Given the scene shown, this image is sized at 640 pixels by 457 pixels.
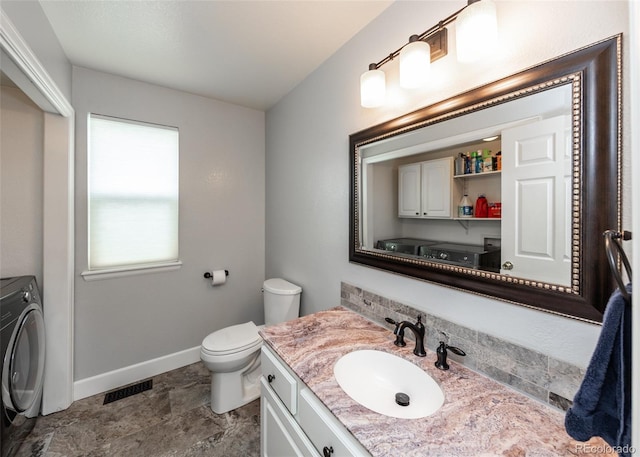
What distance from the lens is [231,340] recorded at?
72.6 inches

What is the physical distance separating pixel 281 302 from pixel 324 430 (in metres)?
1.28

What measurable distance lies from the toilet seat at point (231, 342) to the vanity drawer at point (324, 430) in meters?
0.94

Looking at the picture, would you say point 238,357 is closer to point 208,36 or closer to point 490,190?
point 490,190

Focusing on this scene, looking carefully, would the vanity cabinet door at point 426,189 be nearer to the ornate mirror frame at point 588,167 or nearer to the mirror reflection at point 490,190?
the mirror reflection at point 490,190

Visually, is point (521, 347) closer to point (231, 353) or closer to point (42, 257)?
point (231, 353)

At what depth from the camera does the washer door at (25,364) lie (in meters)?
1.34

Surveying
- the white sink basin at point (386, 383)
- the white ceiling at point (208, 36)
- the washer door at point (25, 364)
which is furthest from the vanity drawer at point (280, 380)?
the white ceiling at point (208, 36)

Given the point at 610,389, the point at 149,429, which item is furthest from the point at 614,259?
the point at 149,429

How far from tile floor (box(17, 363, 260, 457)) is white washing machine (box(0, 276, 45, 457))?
0.58 ft

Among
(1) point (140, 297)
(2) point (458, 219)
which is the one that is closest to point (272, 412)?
(2) point (458, 219)

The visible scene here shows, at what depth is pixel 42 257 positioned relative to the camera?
5.90 ft

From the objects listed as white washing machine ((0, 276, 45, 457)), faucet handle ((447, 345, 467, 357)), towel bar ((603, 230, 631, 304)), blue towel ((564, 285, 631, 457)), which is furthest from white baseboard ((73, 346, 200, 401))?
towel bar ((603, 230, 631, 304))

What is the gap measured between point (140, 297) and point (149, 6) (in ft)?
6.51

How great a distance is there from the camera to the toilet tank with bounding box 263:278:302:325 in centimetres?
206
